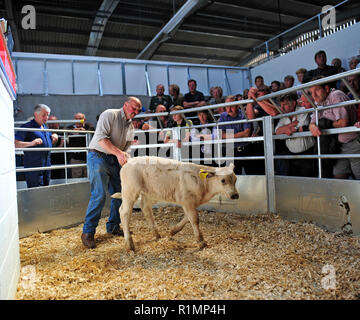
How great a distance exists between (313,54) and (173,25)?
18.0 feet

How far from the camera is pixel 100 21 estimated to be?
39.1 feet

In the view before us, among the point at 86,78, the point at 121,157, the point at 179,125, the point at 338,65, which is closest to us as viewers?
the point at 121,157

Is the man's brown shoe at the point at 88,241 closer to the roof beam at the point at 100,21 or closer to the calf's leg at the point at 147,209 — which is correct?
the calf's leg at the point at 147,209

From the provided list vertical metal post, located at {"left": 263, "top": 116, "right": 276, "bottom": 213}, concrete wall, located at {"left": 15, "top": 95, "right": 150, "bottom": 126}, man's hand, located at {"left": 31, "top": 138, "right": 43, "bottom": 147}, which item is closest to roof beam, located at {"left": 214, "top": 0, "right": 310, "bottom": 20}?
concrete wall, located at {"left": 15, "top": 95, "right": 150, "bottom": 126}

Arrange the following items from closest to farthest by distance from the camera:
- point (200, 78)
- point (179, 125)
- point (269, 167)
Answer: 1. point (269, 167)
2. point (179, 125)
3. point (200, 78)

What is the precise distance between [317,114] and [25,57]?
9.44m

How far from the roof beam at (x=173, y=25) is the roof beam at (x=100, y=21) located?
225 cm

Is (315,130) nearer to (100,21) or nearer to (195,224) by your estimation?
(195,224)

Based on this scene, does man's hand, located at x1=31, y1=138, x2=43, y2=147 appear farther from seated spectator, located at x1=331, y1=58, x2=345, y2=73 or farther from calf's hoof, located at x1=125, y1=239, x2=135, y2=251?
seated spectator, located at x1=331, y1=58, x2=345, y2=73

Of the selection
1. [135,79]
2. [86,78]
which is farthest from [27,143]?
[135,79]

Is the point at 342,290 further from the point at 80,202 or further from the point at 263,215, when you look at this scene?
the point at 80,202

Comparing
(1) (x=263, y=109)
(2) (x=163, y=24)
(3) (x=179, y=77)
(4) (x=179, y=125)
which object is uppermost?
(2) (x=163, y=24)
